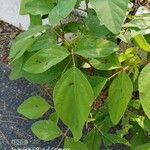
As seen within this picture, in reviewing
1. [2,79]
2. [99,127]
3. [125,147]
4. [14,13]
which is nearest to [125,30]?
[99,127]

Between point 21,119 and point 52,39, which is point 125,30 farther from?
point 21,119

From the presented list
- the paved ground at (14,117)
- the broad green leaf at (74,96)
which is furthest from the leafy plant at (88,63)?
the paved ground at (14,117)

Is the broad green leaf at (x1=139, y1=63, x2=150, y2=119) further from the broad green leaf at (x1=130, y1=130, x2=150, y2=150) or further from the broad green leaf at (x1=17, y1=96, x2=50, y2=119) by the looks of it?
the broad green leaf at (x1=17, y1=96, x2=50, y2=119)

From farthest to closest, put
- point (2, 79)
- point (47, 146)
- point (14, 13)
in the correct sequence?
1. point (14, 13)
2. point (2, 79)
3. point (47, 146)

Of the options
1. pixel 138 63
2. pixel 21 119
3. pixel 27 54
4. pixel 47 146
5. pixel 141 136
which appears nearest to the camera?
pixel 138 63

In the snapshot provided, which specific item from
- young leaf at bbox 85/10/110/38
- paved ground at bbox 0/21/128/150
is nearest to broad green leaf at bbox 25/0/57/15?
young leaf at bbox 85/10/110/38

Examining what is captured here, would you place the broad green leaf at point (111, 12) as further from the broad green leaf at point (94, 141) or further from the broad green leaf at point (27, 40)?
the broad green leaf at point (94, 141)

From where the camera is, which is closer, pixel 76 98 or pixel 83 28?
pixel 76 98

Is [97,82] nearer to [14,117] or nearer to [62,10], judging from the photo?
[62,10]

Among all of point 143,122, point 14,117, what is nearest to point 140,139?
point 143,122
